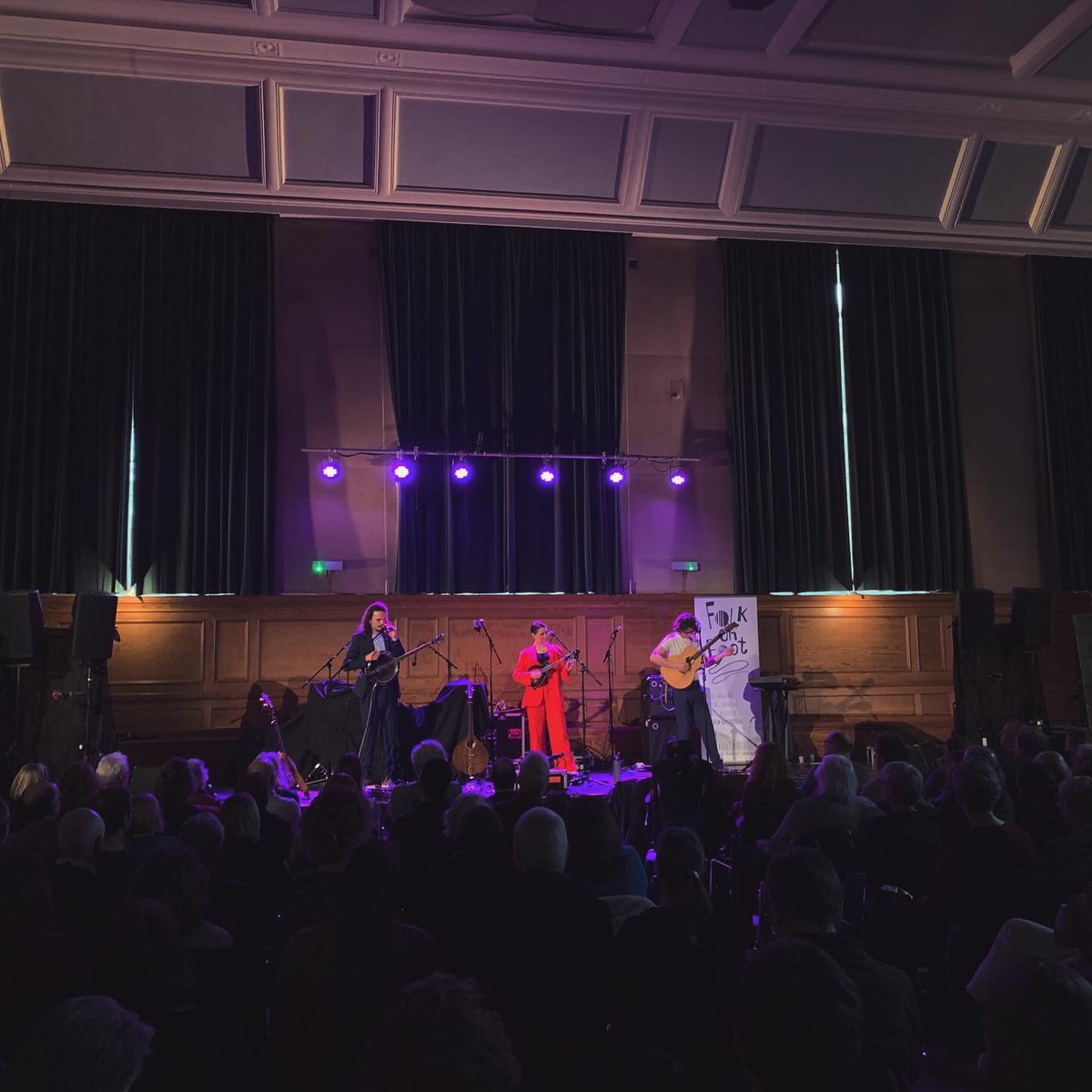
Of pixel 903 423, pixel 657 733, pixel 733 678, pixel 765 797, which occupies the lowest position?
pixel 657 733

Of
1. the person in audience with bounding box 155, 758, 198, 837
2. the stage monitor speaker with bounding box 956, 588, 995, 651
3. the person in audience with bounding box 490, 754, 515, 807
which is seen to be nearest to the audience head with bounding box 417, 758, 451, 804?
the person in audience with bounding box 490, 754, 515, 807

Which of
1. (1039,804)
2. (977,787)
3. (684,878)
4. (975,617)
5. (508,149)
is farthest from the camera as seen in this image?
(975,617)

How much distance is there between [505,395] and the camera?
1176 centimetres

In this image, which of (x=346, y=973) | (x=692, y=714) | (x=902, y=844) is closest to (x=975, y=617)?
(x=692, y=714)

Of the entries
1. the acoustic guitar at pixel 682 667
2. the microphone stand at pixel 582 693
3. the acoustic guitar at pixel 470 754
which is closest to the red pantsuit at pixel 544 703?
the acoustic guitar at pixel 470 754

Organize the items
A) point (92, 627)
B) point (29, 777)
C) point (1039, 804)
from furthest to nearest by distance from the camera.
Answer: point (92, 627) → point (29, 777) → point (1039, 804)

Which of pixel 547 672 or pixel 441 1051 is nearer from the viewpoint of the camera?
pixel 441 1051

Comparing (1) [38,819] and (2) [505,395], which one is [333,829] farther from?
(2) [505,395]

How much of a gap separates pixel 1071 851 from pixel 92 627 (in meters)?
8.72

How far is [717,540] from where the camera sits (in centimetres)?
1217

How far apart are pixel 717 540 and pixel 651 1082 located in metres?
10.1

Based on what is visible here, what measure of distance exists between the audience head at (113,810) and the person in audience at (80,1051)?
2556 millimetres

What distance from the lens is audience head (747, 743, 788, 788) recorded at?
16.4 ft

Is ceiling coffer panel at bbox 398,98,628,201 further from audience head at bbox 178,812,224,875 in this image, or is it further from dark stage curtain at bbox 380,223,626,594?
audience head at bbox 178,812,224,875
